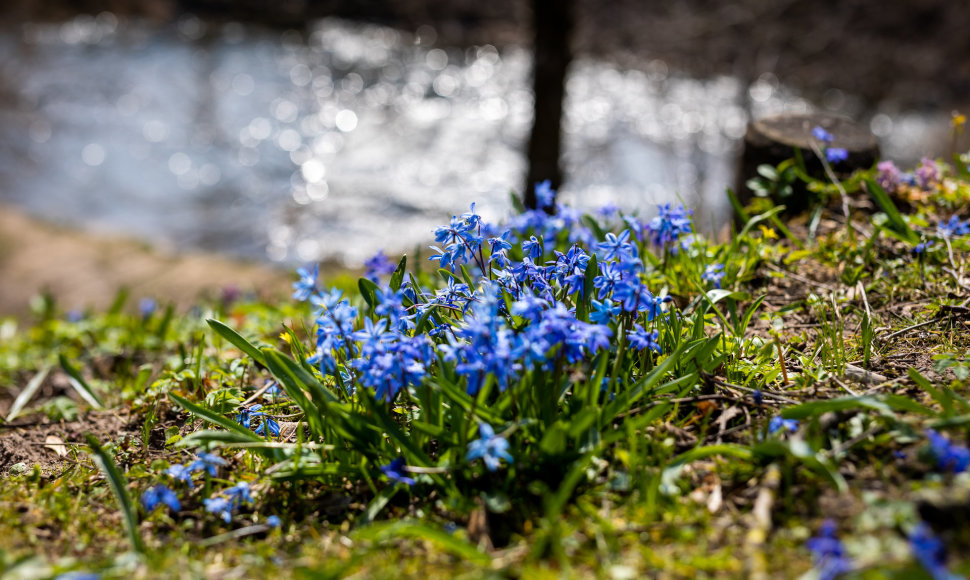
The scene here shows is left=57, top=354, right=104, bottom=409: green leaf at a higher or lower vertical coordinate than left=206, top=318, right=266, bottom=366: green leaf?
lower

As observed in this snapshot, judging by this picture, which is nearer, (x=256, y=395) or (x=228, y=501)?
(x=228, y=501)

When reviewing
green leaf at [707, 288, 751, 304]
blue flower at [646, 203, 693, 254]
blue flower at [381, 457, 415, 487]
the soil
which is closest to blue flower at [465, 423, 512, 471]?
blue flower at [381, 457, 415, 487]

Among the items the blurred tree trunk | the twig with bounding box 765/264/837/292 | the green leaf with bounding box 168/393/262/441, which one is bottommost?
the green leaf with bounding box 168/393/262/441

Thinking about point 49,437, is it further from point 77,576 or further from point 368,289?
point 368,289

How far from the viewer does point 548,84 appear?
5.17 m

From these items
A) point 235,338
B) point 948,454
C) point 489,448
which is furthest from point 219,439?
point 948,454

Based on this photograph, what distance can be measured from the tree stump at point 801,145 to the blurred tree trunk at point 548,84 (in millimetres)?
1591

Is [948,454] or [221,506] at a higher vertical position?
[948,454]

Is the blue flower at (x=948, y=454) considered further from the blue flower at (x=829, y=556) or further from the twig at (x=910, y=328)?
the twig at (x=910, y=328)

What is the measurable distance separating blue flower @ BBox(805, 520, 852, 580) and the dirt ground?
13.9ft

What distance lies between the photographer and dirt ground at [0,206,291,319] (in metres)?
5.71

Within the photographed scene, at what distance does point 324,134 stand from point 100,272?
3.72 metres

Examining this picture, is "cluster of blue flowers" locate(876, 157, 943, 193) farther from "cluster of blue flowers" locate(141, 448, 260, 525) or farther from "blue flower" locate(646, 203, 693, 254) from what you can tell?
"cluster of blue flowers" locate(141, 448, 260, 525)

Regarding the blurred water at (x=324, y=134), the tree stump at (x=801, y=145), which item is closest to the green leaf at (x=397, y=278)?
the tree stump at (x=801, y=145)
